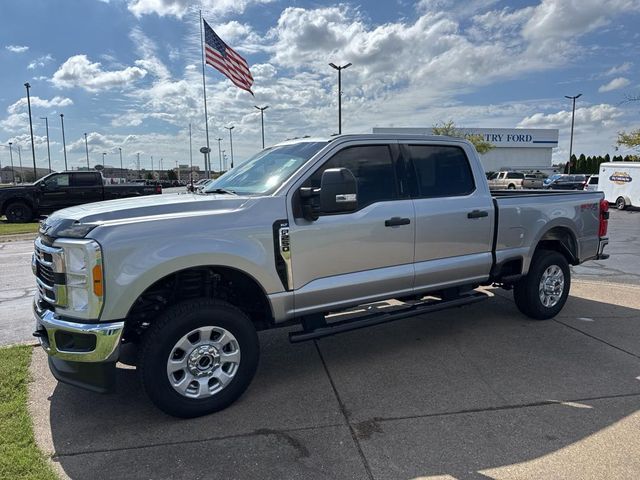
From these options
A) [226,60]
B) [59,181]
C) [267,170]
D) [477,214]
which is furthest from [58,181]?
[477,214]

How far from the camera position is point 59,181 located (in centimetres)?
1766

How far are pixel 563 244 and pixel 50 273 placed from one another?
541cm

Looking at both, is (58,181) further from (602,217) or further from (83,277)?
(602,217)

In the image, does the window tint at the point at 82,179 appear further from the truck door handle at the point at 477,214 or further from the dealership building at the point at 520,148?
the dealership building at the point at 520,148

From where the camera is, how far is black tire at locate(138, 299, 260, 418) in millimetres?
3275

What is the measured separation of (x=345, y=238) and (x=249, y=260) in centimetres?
85

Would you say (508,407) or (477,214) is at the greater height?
(477,214)

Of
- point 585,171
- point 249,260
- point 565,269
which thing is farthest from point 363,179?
point 585,171

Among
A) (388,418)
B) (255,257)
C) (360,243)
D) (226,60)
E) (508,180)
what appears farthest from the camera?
(508,180)

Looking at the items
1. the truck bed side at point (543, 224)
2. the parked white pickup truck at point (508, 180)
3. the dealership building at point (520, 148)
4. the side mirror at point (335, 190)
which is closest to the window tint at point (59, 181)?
the truck bed side at point (543, 224)

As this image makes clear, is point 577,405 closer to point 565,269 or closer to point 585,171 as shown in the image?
point 565,269

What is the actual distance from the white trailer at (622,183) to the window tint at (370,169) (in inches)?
882

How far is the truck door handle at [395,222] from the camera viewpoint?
4.23 metres

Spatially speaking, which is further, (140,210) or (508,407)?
(508,407)
